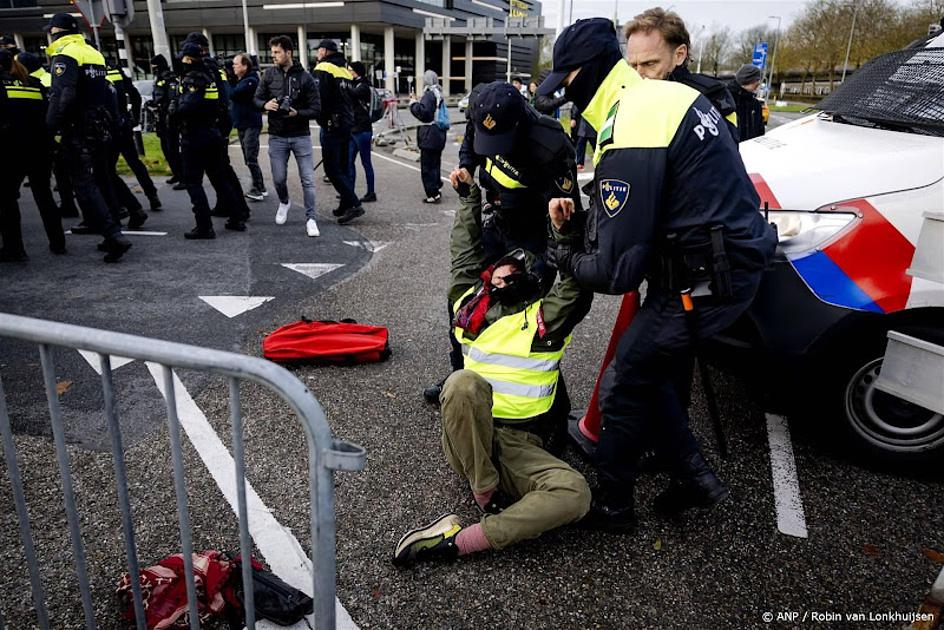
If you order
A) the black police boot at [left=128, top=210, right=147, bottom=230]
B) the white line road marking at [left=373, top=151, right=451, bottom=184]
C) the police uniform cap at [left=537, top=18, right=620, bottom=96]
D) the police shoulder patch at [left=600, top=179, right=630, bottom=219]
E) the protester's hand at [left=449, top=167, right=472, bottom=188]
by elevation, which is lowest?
the white line road marking at [left=373, top=151, right=451, bottom=184]

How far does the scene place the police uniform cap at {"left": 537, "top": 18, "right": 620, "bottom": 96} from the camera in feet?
8.45

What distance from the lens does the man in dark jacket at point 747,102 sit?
7.07 meters

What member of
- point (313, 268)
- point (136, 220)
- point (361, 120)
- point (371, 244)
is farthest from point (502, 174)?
point (361, 120)

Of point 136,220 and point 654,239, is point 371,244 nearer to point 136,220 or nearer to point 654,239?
point 136,220

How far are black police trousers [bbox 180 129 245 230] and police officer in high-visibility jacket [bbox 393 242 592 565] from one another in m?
5.05

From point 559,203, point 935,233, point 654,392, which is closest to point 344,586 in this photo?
point 654,392

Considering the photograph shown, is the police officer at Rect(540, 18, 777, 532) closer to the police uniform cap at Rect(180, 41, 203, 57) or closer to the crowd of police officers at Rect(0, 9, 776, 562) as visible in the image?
the crowd of police officers at Rect(0, 9, 776, 562)

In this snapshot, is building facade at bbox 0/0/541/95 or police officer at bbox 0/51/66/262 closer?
police officer at bbox 0/51/66/262

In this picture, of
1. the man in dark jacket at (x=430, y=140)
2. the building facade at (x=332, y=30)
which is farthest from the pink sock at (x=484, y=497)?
the building facade at (x=332, y=30)

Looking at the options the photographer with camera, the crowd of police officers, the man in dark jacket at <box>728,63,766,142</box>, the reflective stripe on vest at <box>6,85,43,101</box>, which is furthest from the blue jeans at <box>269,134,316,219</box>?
the man in dark jacket at <box>728,63,766,142</box>

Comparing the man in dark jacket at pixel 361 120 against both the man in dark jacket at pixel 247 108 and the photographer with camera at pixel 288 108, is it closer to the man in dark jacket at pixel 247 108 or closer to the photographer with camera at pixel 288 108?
the man in dark jacket at pixel 247 108

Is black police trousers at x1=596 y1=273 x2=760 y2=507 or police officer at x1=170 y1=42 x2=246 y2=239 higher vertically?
police officer at x1=170 y1=42 x2=246 y2=239

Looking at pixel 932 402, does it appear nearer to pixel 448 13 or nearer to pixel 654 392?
pixel 654 392

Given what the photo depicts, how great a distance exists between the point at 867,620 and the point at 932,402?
972mm
